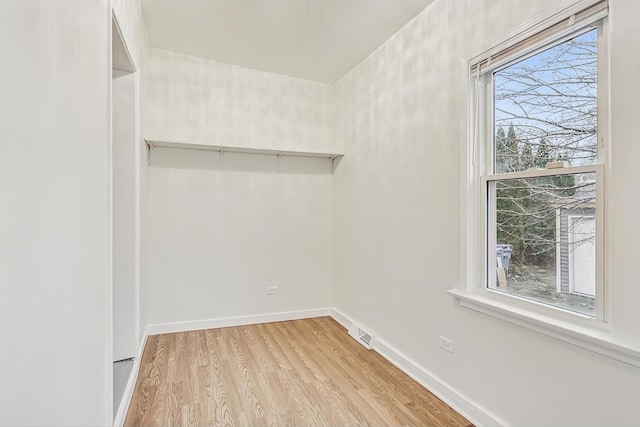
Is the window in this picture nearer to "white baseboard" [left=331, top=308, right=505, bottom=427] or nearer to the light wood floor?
"white baseboard" [left=331, top=308, right=505, bottom=427]

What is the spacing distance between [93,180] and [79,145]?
7.7 inches

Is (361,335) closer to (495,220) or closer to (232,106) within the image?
(495,220)

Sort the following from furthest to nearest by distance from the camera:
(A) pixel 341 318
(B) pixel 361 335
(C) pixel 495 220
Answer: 1. (A) pixel 341 318
2. (B) pixel 361 335
3. (C) pixel 495 220

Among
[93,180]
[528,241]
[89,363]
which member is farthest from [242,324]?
[528,241]

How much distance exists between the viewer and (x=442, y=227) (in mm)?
2348

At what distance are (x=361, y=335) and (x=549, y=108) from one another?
2.44m

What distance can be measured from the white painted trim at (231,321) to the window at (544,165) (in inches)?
91.5

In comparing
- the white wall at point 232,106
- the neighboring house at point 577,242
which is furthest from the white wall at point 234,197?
the neighboring house at point 577,242

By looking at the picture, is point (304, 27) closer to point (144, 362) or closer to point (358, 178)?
point (358, 178)

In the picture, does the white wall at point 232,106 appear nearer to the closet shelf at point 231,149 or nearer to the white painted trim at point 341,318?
the closet shelf at point 231,149

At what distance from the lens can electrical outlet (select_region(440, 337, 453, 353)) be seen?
2.25 meters

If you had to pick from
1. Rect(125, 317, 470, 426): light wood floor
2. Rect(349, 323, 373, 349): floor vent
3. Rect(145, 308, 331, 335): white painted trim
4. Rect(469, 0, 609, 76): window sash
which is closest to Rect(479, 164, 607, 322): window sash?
Rect(469, 0, 609, 76): window sash

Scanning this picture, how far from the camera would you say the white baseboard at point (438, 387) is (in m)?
1.97

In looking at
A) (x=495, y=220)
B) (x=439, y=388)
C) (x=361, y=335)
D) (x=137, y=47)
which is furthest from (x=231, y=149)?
(x=439, y=388)
